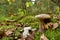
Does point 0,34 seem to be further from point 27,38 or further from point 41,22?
point 41,22

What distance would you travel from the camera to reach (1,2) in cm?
894


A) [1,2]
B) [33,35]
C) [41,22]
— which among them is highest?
[41,22]

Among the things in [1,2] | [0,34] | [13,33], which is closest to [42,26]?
[13,33]

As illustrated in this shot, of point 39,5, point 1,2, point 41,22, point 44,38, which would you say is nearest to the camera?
point 44,38

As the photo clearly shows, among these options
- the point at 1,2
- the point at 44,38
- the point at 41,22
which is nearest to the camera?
the point at 44,38

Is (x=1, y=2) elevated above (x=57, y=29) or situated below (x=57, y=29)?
below

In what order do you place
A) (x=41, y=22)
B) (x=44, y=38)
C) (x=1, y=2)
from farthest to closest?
(x=1, y=2), (x=41, y=22), (x=44, y=38)

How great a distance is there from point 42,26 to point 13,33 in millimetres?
454

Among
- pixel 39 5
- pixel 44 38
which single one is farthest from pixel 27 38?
pixel 39 5

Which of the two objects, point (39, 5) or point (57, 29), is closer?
point (57, 29)

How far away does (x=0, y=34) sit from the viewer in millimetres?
2494

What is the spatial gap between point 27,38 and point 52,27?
1.58ft

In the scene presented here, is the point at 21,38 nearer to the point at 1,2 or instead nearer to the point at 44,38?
the point at 44,38

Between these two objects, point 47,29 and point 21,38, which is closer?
point 21,38
